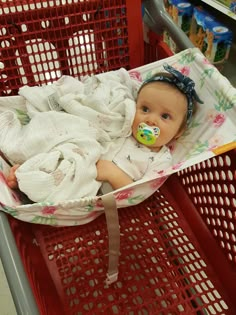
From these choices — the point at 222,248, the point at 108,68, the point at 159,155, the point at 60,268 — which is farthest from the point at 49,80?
the point at 222,248

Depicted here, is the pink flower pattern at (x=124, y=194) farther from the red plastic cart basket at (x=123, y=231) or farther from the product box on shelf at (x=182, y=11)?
the product box on shelf at (x=182, y=11)

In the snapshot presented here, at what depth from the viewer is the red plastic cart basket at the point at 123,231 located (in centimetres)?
78

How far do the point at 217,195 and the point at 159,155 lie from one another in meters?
0.18

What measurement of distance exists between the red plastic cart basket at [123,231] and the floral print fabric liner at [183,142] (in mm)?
50

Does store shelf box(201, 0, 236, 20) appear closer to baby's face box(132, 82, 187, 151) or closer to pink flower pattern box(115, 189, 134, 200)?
baby's face box(132, 82, 187, 151)

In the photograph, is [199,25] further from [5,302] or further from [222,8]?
[5,302]

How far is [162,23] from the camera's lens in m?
1.00

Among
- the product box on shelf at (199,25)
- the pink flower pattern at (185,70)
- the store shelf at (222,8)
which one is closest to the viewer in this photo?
the pink flower pattern at (185,70)

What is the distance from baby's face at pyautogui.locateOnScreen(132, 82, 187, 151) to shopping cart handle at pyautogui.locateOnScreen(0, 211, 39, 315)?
0.42m

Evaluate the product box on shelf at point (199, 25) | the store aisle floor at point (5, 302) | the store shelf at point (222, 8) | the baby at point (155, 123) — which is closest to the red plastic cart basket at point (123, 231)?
the baby at point (155, 123)

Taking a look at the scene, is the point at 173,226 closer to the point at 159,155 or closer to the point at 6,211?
the point at 159,155

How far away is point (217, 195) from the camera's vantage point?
33.0 inches

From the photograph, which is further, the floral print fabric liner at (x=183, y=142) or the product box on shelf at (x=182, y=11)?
the product box on shelf at (x=182, y=11)

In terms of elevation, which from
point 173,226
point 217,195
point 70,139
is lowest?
point 173,226
